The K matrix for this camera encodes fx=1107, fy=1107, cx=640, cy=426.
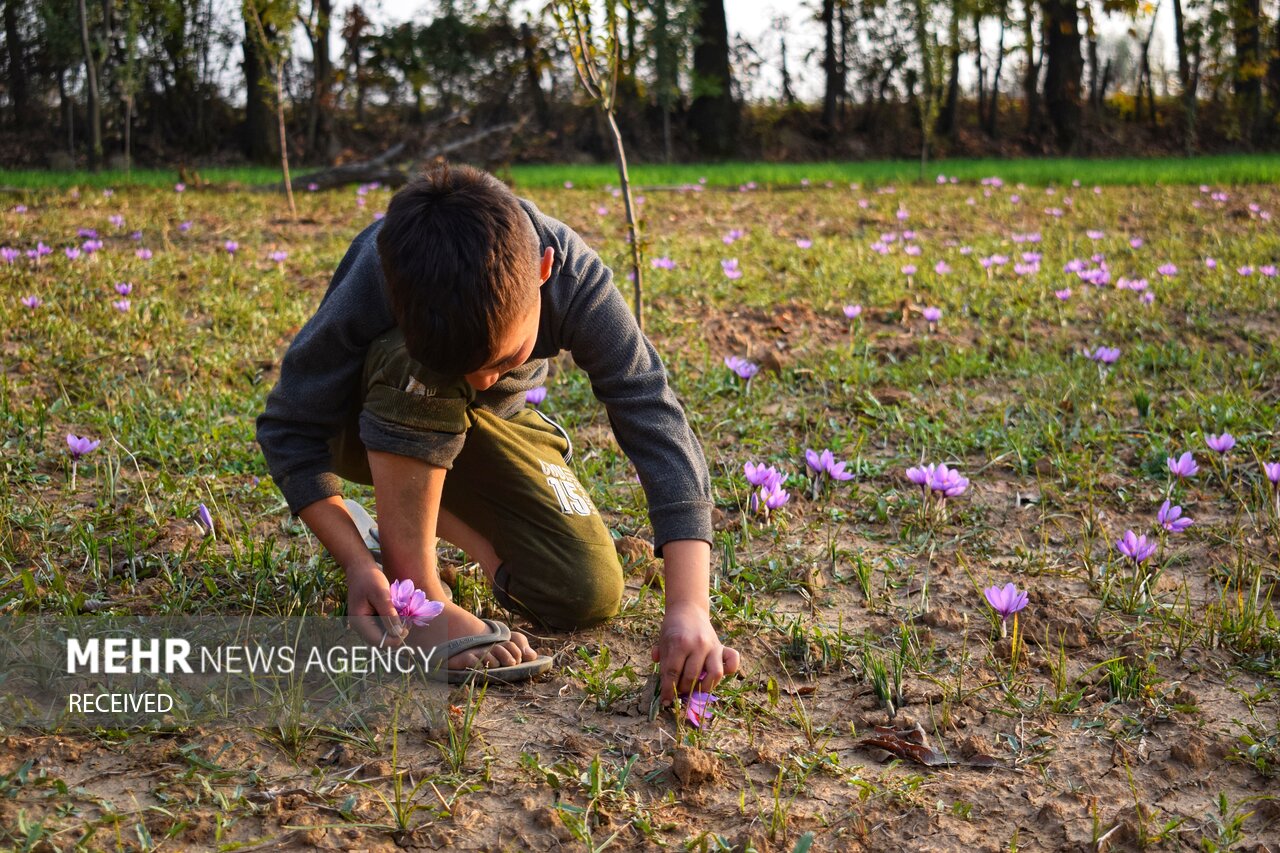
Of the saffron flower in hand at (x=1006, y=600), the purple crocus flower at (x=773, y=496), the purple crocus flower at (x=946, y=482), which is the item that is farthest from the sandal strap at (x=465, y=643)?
the purple crocus flower at (x=946, y=482)

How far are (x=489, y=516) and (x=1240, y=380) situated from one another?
2776 millimetres

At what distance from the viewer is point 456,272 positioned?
1638 mm

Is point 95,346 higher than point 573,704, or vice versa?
point 95,346

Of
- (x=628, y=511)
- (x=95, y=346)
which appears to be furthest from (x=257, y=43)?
(x=628, y=511)

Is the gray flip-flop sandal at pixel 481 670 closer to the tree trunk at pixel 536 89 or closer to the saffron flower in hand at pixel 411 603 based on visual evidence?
the saffron flower in hand at pixel 411 603

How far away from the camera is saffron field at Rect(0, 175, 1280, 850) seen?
1629 mm

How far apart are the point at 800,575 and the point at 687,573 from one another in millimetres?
676

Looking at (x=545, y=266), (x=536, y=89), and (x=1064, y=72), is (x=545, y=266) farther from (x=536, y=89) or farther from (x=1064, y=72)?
(x=1064, y=72)

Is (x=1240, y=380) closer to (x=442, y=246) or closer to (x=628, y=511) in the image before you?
(x=628, y=511)

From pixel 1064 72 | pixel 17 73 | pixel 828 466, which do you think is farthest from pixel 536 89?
pixel 828 466

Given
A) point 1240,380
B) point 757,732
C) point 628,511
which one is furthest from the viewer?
point 1240,380

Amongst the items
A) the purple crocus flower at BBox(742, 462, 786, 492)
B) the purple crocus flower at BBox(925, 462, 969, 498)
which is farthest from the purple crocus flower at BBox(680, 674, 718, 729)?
the purple crocus flower at BBox(925, 462, 969, 498)

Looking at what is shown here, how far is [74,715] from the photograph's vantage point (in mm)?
1764

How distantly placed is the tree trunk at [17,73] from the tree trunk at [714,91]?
1154 cm
